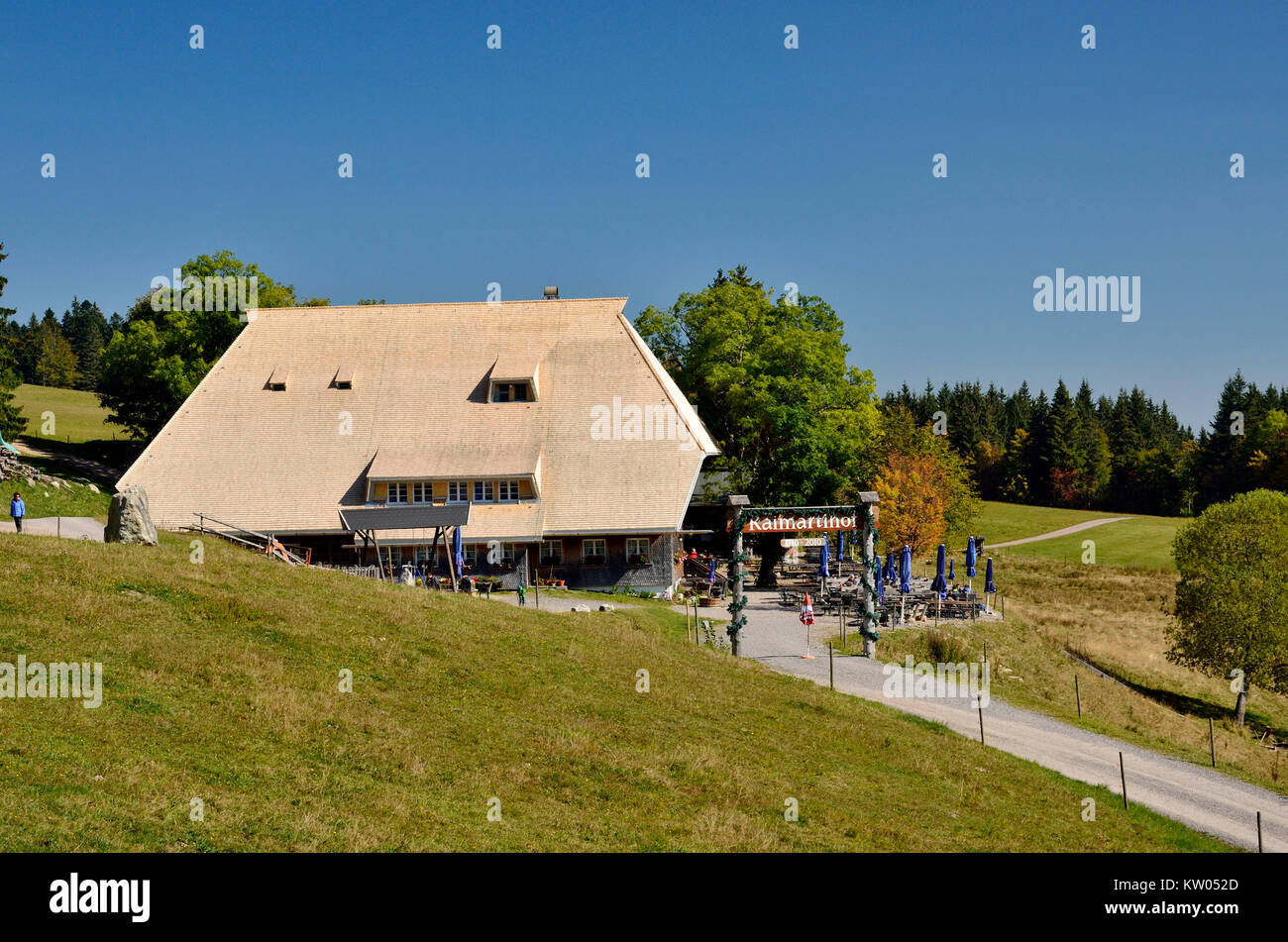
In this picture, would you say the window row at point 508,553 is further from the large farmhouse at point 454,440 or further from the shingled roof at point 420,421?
the shingled roof at point 420,421

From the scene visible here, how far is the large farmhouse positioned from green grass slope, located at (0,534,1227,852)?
14.7 meters

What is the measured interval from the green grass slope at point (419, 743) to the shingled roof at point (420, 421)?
15213 millimetres

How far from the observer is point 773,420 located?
4847cm

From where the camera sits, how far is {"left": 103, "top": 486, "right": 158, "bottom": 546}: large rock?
26109 mm

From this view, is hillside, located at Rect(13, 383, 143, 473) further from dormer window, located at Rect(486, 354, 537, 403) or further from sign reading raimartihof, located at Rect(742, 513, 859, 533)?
sign reading raimartihof, located at Rect(742, 513, 859, 533)

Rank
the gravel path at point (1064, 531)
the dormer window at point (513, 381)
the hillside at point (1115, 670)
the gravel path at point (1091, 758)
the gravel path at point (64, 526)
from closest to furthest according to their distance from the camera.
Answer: the gravel path at point (1091, 758) < the hillside at point (1115, 670) < the gravel path at point (64, 526) < the dormer window at point (513, 381) < the gravel path at point (1064, 531)

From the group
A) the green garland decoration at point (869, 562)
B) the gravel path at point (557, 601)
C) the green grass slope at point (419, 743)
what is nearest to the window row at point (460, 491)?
the gravel path at point (557, 601)

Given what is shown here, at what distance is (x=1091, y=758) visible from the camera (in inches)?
939

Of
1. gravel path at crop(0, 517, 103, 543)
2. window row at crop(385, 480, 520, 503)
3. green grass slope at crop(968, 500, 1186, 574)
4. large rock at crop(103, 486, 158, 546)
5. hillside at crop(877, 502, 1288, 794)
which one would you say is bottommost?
hillside at crop(877, 502, 1288, 794)

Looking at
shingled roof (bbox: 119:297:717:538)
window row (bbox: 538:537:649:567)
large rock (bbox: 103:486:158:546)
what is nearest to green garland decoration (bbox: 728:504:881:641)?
shingled roof (bbox: 119:297:717:538)

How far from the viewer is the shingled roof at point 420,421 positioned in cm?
4125

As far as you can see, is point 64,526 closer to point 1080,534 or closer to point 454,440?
point 454,440
